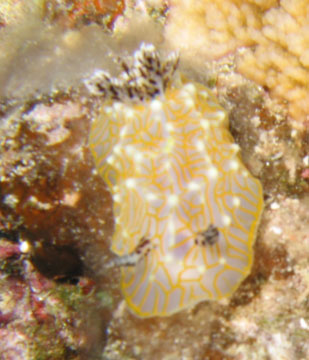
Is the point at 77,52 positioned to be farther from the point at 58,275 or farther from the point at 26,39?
the point at 58,275

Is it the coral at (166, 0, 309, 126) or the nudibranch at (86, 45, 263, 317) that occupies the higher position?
the coral at (166, 0, 309, 126)

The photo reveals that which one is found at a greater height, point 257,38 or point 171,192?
point 257,38

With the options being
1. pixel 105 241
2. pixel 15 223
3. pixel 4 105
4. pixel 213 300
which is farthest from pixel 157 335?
pixel 4 105

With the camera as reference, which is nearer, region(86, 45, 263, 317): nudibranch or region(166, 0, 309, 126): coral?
region(86, 45, 263, 317): nudibranch

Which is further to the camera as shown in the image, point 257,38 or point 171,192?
point 257,38
